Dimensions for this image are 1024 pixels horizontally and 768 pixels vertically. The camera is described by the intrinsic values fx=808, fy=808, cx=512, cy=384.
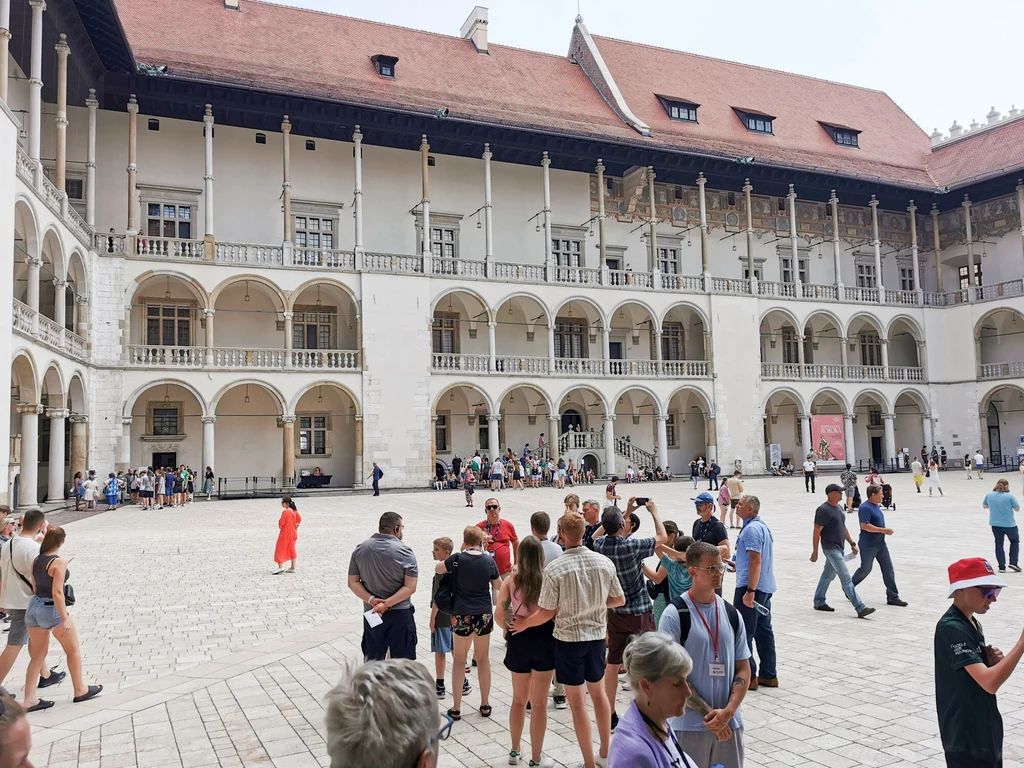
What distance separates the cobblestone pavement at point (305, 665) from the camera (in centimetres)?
505

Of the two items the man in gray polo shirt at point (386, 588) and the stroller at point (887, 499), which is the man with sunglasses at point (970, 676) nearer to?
the man in gray polo shirt at point (386, 588)

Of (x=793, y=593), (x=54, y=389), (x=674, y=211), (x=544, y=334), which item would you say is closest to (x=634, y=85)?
(x=674, y=211)

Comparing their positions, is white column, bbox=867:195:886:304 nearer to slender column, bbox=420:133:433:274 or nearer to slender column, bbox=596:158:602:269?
slender column, bbox=596:158:602:269

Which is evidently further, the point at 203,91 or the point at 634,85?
the point at 634,85

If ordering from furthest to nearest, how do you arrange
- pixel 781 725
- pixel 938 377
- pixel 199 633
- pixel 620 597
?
pixel 938 377 → pixel 199 633 → pixel 781 725 → pixel 620 597

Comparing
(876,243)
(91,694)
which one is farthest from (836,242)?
(91,694)

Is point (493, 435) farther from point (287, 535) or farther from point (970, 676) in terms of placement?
point (970, 676)

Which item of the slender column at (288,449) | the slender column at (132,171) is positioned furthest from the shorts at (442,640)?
the slender column at (132,171)

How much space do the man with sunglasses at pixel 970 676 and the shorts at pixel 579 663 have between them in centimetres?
186

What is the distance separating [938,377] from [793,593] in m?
35.9

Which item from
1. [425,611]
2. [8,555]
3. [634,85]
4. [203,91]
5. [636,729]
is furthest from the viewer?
[634,85]

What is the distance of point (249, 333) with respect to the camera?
30.1m

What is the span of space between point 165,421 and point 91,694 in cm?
2456

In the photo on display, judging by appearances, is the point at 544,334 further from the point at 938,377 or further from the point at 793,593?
the point at 793,593
